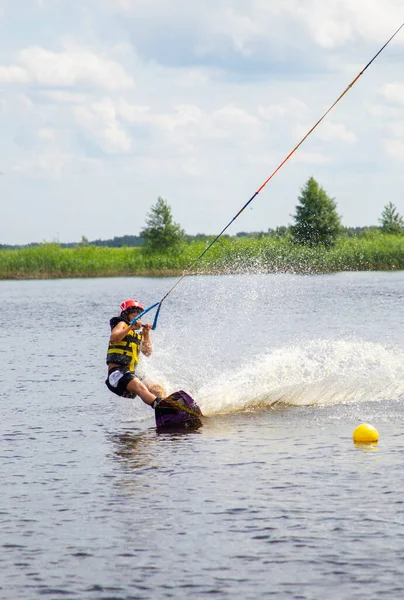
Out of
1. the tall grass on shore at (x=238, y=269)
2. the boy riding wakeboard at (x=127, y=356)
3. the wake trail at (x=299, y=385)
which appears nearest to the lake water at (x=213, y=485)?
the wake trail at (x=299, y=385)

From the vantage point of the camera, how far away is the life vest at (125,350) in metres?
13.6

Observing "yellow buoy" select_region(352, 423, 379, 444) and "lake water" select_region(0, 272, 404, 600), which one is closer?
"lake water" select_region(0, 272, 404, 600)

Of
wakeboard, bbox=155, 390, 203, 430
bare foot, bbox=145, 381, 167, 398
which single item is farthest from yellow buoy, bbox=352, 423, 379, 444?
bare foot, bbox=145, 381, 167, 398

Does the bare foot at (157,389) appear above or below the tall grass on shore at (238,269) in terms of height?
below

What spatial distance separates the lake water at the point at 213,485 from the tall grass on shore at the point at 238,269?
4368 cm

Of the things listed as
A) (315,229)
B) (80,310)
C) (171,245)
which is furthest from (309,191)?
(80,310)

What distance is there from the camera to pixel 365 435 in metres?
11.6

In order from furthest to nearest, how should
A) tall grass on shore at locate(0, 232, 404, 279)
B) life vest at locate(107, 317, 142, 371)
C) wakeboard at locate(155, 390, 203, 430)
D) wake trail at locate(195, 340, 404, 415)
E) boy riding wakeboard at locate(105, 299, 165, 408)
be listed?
tall grass on shore at locate(0, 232, 404, 279)
wake trail at locate(195, 340, 404, 415)
life vest at locate(107, 317, 142, 371)
boy riding wakeboard at locate(105, 299, 165, 408)
wakeboard at locate(155, 390, 203, 430)

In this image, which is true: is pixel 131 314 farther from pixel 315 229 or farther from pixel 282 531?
pixel 315 229

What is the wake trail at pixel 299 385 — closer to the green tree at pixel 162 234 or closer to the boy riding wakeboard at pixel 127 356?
the boy riding wakeboard at pixel 127 356

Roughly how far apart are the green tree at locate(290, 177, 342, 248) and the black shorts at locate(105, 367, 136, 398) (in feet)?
Answer: 238

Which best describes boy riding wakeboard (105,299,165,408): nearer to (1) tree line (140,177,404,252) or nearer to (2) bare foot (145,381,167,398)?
(2) bare foot (145,381,167,398)

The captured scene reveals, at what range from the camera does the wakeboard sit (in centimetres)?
1309

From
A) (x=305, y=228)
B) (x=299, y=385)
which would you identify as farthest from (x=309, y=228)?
(x=299, y=385)
